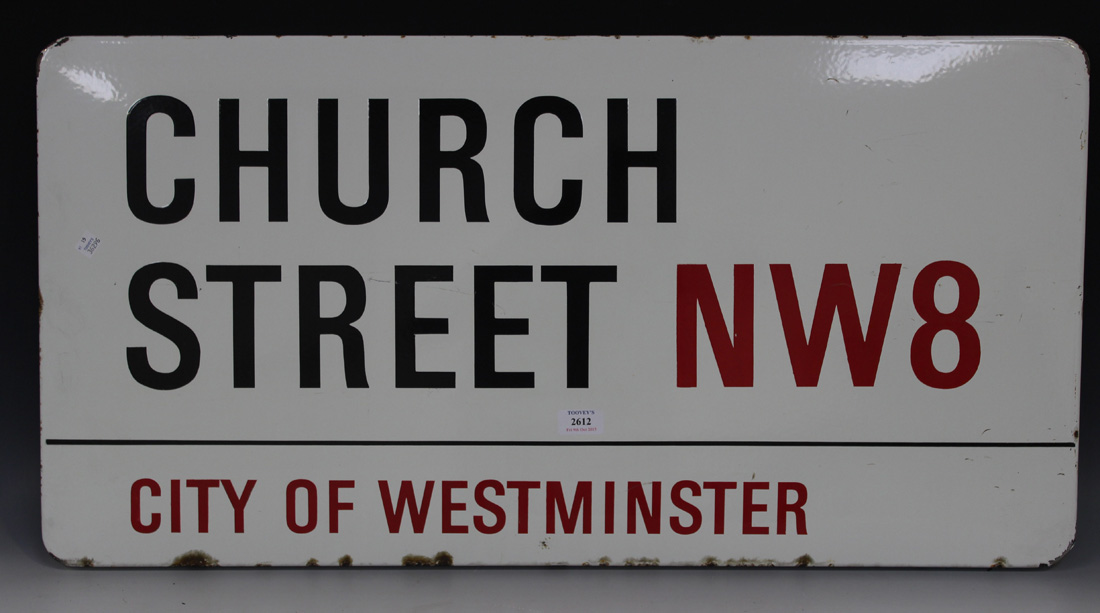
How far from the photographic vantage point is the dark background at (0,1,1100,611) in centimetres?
106

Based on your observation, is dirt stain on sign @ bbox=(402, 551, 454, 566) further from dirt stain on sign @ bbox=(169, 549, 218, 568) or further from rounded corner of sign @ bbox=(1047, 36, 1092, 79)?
rounded corner of sign @ bbox=(1047, 36, 1092, 79)

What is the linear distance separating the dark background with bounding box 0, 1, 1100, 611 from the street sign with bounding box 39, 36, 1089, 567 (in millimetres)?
39

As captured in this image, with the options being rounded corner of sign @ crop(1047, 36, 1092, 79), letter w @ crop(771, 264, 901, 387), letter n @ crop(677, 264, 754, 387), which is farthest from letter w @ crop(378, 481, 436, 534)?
rounded corner of sign @ crop(1047, 36, 1092, 79)

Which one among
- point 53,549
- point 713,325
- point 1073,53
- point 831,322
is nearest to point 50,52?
point 53,549

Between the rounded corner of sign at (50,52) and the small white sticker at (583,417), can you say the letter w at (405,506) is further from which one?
the rounded corner of sign at (50,52)

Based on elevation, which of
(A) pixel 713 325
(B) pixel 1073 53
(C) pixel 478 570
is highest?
(B) pixel 1073 53

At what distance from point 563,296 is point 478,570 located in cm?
38

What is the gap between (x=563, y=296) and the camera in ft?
3.67

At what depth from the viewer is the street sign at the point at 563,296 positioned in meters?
1.11

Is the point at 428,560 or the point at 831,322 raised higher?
the point at 831,322

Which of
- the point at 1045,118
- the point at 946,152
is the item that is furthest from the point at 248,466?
the point at 1045,118

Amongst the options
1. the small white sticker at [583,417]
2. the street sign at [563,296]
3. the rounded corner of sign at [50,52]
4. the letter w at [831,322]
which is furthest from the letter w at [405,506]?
the rounded corner of sign at [50,52]

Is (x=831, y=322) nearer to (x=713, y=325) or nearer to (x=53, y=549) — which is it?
(x=713, y=325)

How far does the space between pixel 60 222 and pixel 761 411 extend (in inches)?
37.1
